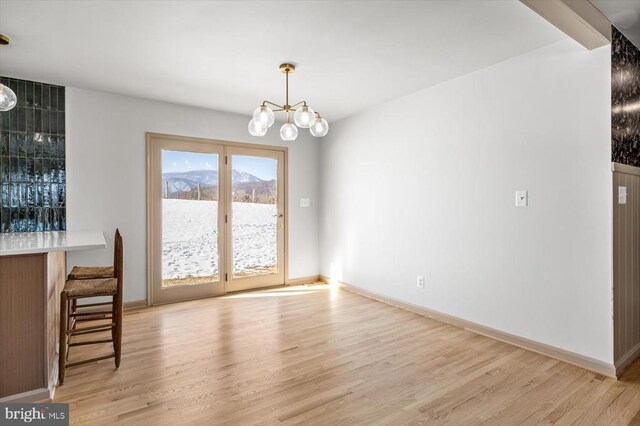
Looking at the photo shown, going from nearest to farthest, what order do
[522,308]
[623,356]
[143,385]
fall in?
[143,385]
[623,356]
[522,308]

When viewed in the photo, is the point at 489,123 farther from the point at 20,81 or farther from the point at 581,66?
the point at 20,81

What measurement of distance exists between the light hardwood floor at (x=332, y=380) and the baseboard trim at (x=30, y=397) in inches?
3.5

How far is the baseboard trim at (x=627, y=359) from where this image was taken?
8.14 ft

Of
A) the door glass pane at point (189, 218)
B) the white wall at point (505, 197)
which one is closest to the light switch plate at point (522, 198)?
the white wall at point (505, 197)

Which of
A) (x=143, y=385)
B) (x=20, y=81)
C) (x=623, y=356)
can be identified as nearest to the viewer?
(x=143, y=385)

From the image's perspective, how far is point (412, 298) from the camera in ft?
13.1

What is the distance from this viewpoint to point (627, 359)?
8.54 feet

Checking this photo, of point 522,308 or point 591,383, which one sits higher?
point 522,308

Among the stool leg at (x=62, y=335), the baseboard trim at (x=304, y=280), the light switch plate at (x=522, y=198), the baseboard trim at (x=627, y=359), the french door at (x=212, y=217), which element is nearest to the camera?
the stool leg at (x=62, y=335)

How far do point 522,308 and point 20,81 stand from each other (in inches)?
210

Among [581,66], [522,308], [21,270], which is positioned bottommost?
[522,308]

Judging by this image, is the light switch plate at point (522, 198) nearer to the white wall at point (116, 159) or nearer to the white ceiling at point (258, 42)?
the white ceiling at point (258, 42)

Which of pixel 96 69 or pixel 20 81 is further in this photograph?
pixel 20 81

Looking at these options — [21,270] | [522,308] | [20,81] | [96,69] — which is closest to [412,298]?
[522,308]
